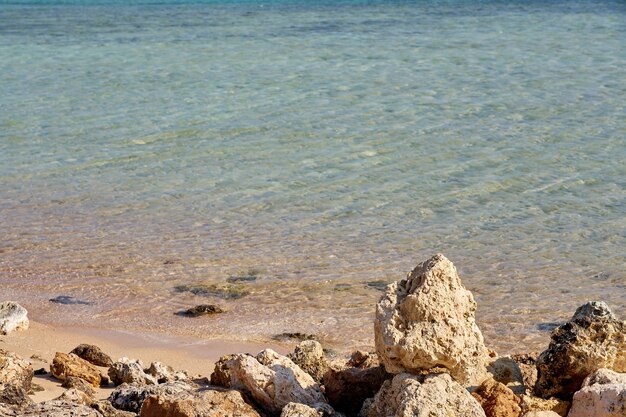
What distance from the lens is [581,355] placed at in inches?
186

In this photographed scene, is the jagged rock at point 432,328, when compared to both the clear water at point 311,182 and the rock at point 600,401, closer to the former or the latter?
the rock at point 600,401

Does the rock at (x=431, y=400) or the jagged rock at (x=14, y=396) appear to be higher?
the rock at (x=431, y=400)

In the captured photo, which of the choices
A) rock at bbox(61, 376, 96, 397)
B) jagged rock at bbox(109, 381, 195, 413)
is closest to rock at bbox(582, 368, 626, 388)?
jagged rock at bbox(109, 381, 195, 413)

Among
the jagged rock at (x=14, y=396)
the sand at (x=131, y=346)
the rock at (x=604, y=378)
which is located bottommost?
the sand at (x=131, y=346)

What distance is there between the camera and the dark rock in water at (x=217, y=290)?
7535 mm

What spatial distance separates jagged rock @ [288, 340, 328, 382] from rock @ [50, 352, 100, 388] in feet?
3.66

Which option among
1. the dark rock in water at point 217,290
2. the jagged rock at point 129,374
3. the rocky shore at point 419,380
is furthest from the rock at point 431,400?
the dark rock in water at point 217,290

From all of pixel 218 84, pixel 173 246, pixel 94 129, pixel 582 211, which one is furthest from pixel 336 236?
pixel 218 84

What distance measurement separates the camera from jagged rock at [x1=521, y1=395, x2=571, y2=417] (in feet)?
14.9

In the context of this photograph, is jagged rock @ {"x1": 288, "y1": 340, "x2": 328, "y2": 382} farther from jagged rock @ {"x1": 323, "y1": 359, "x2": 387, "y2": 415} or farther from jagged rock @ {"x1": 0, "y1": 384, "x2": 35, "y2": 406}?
jagged rock @ {"x1": 0, "y1": 384, "x2": 35, "y2": 406}

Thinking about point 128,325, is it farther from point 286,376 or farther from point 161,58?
point 161,58

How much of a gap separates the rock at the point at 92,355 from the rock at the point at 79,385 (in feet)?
1.45

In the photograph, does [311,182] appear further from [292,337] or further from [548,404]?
[548,404]

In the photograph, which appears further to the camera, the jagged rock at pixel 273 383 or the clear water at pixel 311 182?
the clear water at pixel 311 182
